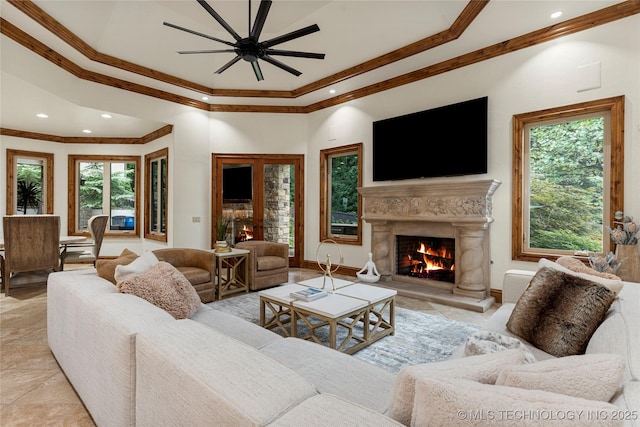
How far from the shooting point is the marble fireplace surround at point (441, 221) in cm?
387

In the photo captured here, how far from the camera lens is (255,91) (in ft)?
18.4

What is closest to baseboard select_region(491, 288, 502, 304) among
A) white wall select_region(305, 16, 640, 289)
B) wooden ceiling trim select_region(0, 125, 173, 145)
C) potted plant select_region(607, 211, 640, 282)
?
white wall select_region(305, 16, 640, 289)

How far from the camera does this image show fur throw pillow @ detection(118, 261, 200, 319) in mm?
1826

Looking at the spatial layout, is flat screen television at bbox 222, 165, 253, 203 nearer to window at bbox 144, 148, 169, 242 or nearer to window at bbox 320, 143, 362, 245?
window at bbox 144, 148, 169, 242

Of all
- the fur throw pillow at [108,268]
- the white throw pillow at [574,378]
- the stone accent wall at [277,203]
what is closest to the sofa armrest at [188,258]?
the fur throw pillow at [108,268]

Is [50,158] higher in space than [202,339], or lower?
higher

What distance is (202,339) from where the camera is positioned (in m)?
1.09

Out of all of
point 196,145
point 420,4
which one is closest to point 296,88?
point 196,145

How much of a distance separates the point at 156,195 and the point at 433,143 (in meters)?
5.41

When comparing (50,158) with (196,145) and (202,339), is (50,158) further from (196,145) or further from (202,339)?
(202,339)

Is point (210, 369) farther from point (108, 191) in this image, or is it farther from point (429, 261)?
point (108, 191)

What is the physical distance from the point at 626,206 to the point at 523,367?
3.48m

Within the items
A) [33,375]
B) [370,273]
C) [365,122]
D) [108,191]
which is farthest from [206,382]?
[108,191]

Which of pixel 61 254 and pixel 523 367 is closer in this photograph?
pixel 523 367
